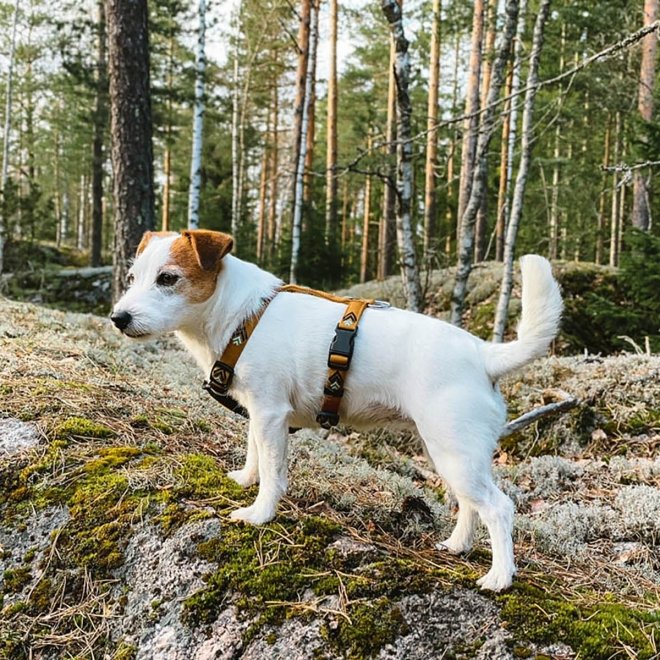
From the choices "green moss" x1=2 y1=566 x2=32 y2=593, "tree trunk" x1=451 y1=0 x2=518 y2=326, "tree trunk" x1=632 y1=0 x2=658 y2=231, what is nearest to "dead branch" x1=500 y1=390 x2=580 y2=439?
"tree trunk" x1=451 y1=0 x2=518 y2=326

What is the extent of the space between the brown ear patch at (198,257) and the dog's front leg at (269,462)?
692 millimetres

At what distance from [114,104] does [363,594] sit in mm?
8121

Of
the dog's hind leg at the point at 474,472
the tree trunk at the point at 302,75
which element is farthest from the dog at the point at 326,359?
the tree trunk at the point at 302,75

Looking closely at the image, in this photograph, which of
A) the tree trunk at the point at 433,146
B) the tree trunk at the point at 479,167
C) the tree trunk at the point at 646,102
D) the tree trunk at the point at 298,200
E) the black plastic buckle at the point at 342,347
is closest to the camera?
the black plastic buckle at the point at 342,347

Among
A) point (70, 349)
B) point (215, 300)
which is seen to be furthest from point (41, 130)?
point (215, 300)

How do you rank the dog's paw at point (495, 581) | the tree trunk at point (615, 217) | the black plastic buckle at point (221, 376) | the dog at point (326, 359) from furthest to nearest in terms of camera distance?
the tree trunk at point (615, 217) < the black plastic buckle at point (221, 376) < the dog at point (326, 359) < the dog's paw at point (495, 581)

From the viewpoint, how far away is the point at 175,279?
114 inches

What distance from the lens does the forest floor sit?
202 centimetres

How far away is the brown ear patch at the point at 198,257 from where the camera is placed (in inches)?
114

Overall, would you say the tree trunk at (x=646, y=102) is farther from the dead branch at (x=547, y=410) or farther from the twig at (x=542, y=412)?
the twig at (x=542, y=412)

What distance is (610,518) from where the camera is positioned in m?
3.84

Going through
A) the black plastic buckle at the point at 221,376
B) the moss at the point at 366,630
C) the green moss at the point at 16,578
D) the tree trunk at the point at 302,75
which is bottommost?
the green moss at the point at 16,578

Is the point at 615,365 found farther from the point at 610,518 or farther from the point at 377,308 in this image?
the point at 377,308

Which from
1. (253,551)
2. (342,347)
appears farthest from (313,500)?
(342,347)
